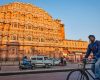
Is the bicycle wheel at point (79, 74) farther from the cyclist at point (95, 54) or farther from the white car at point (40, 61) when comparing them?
the white car at point (40, 61)

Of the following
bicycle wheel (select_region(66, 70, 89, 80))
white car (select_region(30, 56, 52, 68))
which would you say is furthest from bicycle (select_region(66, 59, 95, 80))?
white car (select_region(30, 56, 52, 68))

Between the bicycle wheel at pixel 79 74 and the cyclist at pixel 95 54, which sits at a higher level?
the cyclist at pixel 95 54

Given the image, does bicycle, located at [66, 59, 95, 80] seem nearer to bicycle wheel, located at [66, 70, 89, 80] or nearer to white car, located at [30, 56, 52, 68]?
bicycle wheel, located at [66, 70, 89, 80]

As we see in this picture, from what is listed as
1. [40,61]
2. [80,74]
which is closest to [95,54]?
[80,74]

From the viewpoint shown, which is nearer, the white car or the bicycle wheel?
the bicycle wheel

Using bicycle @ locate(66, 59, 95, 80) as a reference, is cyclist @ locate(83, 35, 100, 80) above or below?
above

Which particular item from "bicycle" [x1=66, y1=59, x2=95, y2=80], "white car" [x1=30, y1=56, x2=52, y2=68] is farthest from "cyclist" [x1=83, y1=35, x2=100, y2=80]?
"white car" [x1=30, y1=56, x2=52, y2=68]

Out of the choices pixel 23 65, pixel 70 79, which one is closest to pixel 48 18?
pixel 23 65

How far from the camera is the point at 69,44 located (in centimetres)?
8469

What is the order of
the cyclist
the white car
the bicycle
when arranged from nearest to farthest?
the cyclist
the bicycle
the white car

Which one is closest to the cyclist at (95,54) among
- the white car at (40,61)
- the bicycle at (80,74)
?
the bicycle at (80,74)

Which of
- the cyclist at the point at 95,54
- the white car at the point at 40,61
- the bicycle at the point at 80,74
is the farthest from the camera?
the white car at the point at 40,61

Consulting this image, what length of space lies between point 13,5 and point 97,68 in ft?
217

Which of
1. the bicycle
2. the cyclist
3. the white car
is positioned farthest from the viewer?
the white car
